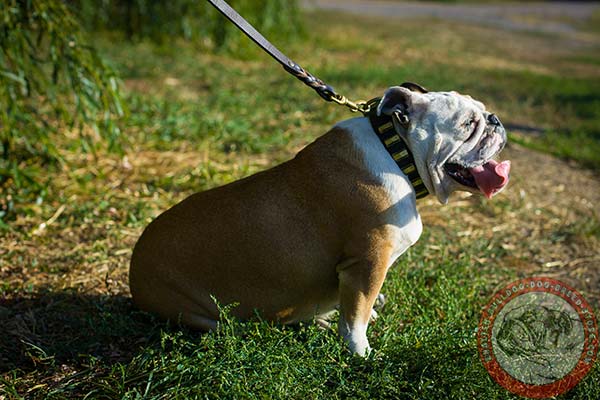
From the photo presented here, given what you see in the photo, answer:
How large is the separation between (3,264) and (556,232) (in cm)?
342

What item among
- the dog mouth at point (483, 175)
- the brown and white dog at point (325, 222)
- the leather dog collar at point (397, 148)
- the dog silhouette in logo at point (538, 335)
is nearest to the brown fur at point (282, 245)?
the brown and white dog at point (325, 222)

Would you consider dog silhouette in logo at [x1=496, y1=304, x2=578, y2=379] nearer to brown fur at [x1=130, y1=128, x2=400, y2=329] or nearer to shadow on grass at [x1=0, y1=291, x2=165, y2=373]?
brown fur at [x1=130, y1=128, x2=400, y2=329]

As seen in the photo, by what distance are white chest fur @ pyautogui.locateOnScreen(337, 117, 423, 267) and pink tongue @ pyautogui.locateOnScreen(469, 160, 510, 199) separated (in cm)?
28

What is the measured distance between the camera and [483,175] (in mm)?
2852

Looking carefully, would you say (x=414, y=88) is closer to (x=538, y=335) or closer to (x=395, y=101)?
(x=395, y=101)

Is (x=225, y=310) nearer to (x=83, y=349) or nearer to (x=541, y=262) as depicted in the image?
(x=83, y=349)

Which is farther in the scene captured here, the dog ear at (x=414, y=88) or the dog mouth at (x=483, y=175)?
the dog ear at (x=414, y=88)

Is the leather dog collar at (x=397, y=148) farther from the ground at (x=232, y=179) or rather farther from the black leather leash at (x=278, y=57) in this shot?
the ground at (x=232, y=179)

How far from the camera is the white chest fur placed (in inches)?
109

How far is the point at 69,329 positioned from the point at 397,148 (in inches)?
68.1

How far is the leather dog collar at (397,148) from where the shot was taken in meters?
2.80

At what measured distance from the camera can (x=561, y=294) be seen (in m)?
3.57

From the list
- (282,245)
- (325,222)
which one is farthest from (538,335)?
(282,245)

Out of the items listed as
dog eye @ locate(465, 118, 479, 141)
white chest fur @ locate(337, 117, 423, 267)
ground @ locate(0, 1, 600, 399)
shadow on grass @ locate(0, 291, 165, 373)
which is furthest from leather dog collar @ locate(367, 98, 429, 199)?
shadow on grass @ locate(0, 291, 165, 373)
